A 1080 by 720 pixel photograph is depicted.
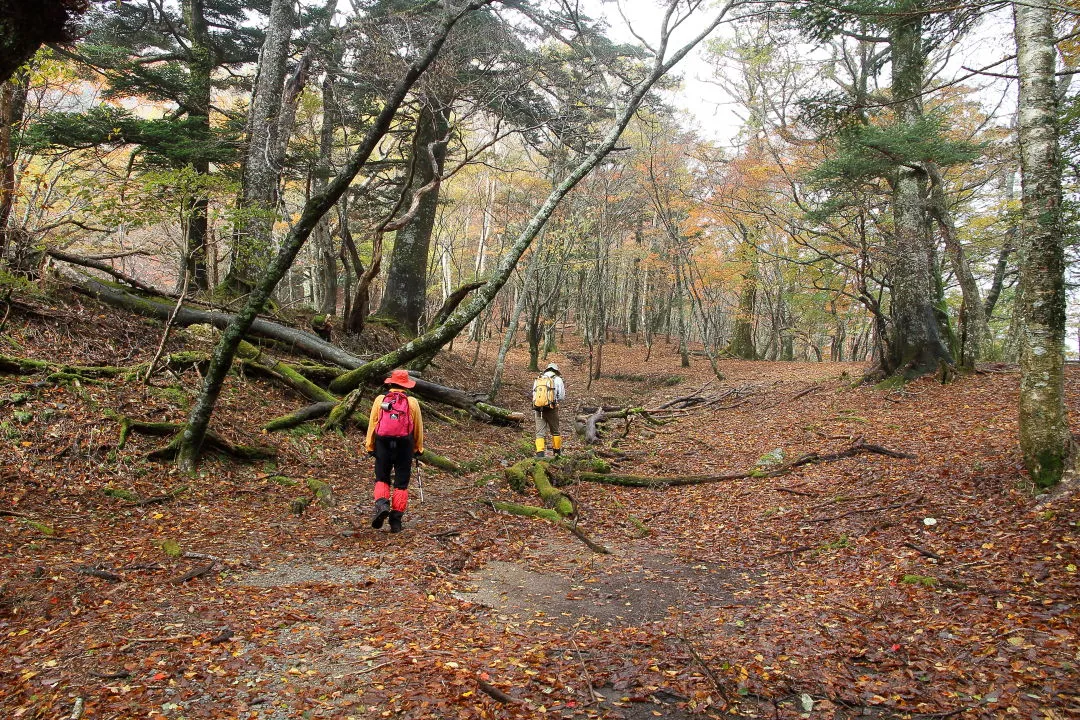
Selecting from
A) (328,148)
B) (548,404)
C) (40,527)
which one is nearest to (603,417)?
(548,404)

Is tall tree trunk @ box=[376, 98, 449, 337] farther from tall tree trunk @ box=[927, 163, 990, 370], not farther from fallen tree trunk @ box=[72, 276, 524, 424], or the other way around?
tall tree trunk @ box=[927, 163, 990, 370]

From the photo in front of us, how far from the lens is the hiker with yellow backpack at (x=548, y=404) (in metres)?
9.77

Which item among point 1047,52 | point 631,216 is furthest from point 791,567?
point 631,216

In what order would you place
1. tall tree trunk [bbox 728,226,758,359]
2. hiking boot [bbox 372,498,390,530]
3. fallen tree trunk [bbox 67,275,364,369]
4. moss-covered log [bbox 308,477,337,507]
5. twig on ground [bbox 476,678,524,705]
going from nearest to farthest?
twig on ground [bbox 476,678,524,705]
hiking boot [bbox 372,498,390,530]
moss-covered log [bbox 308,477,337,507]
fallen tree trunk [bbox 67,275,364,369]
tall tree trunk [bbox 728,226,758,359]

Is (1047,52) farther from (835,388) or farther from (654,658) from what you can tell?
(835,388)

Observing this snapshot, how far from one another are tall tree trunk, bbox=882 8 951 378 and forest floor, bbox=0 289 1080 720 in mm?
2836

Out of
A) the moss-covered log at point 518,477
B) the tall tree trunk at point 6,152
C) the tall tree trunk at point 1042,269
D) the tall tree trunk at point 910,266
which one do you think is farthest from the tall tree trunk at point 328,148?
the tall tree trunk at point 910,266

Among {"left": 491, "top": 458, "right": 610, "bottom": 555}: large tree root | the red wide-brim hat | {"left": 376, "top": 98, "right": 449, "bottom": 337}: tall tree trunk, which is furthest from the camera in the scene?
{"left": 376, "top": 98, "right": 449, "bottom": 337}: tall tree trunk

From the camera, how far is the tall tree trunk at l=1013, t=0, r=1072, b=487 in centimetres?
508

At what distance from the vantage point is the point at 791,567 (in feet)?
17.3

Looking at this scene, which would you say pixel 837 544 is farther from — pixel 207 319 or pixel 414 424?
pixel 207 319

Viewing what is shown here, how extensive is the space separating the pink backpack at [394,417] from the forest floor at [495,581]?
117cm

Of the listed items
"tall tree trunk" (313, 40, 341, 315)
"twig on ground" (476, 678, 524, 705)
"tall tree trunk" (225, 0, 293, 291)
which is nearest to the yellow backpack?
"tall tree trunk" (225, 0, 293, 291)

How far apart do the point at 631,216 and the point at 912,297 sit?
14.5 metres
